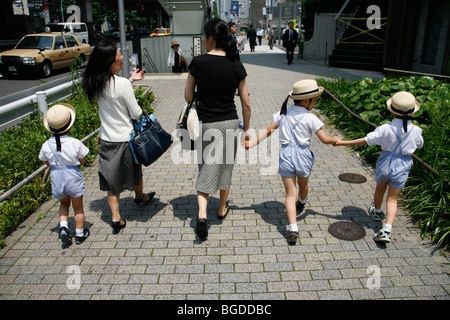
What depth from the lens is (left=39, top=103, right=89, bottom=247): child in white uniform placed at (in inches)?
142

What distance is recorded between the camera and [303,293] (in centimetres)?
313

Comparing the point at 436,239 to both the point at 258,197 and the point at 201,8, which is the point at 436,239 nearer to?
the point at 258,197

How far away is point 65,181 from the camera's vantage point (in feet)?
12.1

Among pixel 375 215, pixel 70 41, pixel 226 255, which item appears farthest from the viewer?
pixel 70 41

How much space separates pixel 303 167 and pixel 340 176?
1983 millimetres

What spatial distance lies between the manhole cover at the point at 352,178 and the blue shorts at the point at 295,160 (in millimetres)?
1811

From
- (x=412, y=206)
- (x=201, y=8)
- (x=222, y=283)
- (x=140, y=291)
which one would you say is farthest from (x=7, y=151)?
(x=201, y=8)

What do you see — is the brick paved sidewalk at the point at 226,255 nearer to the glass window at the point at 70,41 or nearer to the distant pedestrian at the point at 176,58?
the distant pedestrian at the point at 176,58

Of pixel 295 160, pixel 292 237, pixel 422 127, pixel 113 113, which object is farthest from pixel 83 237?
pixel 422 127

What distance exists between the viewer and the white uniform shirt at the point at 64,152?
11.9 ft

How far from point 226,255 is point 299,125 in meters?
1.46

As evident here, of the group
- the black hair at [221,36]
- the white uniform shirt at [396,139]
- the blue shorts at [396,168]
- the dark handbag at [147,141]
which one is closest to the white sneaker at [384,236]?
the blue shorts at [396,168]

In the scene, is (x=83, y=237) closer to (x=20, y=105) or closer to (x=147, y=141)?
(x=147, y=141)

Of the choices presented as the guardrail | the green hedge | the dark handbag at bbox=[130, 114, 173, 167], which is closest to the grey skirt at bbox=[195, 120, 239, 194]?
the dark handbag at bbox=[130, 114, 173, 167]
